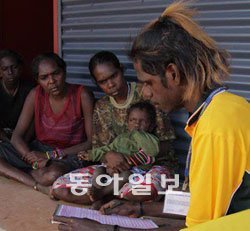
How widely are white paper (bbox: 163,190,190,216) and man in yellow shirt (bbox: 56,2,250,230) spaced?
69cm

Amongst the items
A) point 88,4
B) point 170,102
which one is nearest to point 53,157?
point 88,4

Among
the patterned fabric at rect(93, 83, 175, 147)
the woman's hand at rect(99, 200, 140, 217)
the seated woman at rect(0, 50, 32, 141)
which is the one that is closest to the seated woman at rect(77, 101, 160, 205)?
the patterned fabric at rect(93, 83, 175, 147)

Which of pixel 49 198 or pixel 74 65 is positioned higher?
pixel 74 65

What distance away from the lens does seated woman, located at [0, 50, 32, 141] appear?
14.1 feet

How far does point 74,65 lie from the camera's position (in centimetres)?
467

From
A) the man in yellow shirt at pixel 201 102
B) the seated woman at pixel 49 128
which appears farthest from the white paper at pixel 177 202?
the seated woman at pixel 49 128

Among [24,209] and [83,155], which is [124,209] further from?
[83,155]

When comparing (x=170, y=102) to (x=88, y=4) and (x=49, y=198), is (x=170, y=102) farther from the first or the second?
(x=88, y=4)

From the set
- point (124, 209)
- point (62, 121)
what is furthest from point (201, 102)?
point (62, 121)

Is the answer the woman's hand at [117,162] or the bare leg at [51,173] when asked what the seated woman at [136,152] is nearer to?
the woman's hand at [117,162]

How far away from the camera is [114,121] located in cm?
365

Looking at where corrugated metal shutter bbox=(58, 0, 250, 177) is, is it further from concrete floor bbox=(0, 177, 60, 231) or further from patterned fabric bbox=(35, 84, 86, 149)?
Result: concrete floor bbox=(0, 177, 60, 231)

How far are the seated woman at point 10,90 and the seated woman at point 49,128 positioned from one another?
0.41 m

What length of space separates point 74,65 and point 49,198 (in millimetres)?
1588
